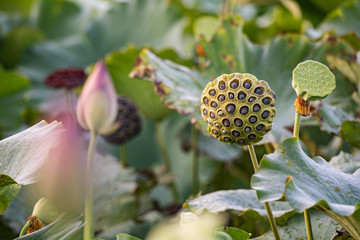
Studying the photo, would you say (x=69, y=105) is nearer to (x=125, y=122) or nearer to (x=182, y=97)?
(x=125, y=122)

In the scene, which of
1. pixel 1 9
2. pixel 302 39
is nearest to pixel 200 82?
pixel 302 39

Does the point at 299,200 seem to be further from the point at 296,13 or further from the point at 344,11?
the point at 296,13

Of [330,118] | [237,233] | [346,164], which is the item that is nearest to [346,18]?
[330,118]

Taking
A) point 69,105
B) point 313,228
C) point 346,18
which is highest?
point 346,18

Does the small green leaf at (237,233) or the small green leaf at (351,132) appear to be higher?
the small green leaf at (351,132)

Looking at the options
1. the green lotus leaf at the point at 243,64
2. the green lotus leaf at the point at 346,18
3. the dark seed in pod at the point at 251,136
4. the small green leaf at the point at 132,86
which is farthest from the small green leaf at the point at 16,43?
the dark seed in pod at the point at 251,136

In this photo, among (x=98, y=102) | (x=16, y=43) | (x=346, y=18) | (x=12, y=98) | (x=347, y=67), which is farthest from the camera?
(x=16, y=43)

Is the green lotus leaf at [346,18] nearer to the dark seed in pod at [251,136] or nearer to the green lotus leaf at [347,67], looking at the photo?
the green lotus leaf at [347,67]
